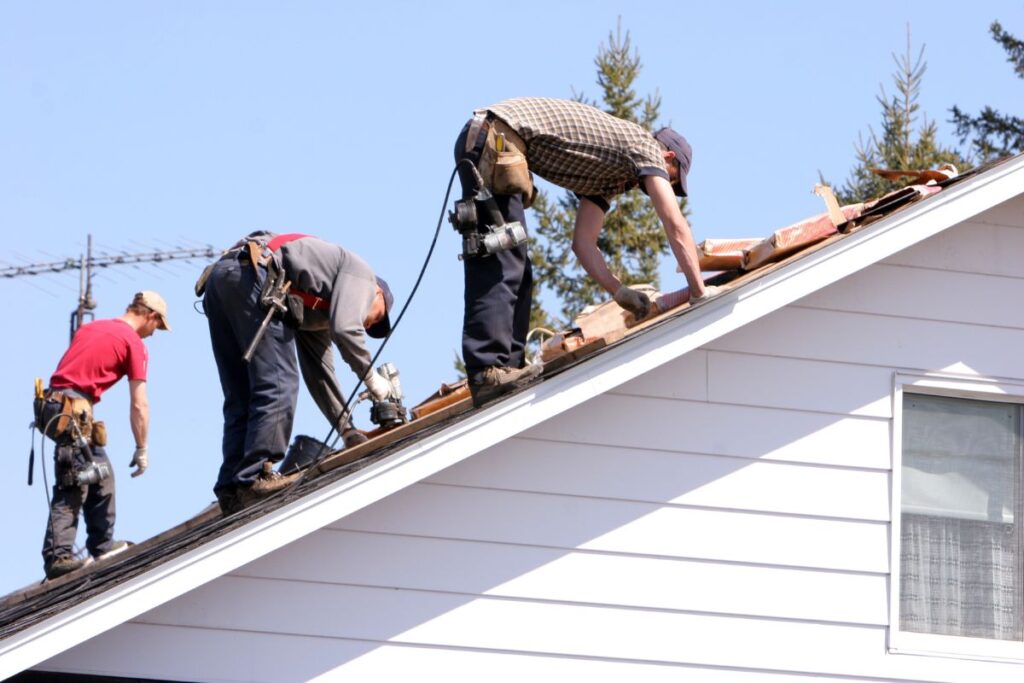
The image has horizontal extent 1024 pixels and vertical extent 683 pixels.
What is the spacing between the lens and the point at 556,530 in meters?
7.05

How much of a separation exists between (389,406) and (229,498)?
922 mm

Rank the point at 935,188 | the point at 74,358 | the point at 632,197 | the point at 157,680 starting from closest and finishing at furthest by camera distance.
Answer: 1. the point at 157,680
2. the point at 935,188
3. the point at 74,358
4. the point at 632,197

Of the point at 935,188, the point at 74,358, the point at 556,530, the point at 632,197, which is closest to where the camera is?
the point at 556,530

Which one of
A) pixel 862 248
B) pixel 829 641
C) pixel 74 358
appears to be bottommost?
pixel 829 641

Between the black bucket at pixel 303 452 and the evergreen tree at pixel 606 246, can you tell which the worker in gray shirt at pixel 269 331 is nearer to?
the black bucket at pixel 303 452

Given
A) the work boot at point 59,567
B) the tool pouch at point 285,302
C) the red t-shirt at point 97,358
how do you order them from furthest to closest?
the red t-shirt at point 97,358 < the work boot at point 59,567 < the tool pouch at point 285,302

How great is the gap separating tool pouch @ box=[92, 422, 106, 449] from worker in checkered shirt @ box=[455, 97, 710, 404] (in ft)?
10.7

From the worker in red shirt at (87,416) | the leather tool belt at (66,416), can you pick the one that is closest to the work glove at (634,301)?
the worker in red shirt at (87,416)

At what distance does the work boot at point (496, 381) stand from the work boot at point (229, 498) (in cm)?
127

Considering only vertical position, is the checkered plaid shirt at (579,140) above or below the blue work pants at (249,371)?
above

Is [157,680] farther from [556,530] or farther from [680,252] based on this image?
[680,252]

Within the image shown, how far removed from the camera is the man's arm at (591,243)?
7895 mm

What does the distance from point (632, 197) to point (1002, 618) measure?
18.9 m

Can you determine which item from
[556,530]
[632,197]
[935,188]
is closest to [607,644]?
[556,530]
